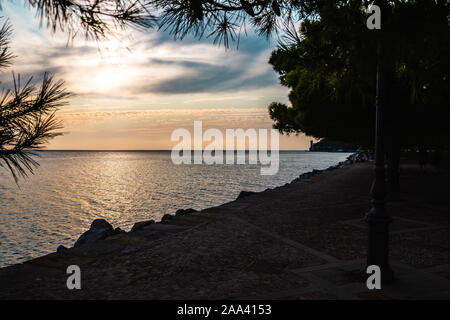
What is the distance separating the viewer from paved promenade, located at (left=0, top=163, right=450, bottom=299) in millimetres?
4211

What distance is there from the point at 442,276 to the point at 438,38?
3.04 meters

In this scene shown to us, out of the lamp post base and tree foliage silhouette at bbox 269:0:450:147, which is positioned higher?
tree foliage silhouette at bbox 269:0:450:147

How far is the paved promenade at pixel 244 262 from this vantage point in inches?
166

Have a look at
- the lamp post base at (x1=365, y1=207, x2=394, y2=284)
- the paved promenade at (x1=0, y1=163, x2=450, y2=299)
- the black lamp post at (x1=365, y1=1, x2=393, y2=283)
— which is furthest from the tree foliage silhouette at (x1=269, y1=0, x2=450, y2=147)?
the paved promenade at (x1=0, y1=163, x2=450, y2=299)

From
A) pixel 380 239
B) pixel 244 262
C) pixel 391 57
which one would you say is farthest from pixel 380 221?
pixel 244 262

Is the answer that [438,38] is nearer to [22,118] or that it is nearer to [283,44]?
[283,44]

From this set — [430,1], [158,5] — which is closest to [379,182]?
[430,1]

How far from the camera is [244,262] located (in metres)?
5.41

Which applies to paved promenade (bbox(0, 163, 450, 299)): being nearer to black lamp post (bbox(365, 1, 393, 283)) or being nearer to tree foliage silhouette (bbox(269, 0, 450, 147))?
black lamp post (bbox(365, 1, 393, 283))

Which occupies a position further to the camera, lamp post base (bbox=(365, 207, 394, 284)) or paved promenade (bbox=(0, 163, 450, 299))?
lamp post base (bbox=(365, 207, 394, 284))

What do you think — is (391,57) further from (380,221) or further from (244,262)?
(244,262)

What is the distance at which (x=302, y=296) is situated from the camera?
402cm

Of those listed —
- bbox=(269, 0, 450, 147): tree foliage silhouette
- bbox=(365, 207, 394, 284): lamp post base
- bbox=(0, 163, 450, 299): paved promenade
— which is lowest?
bbox=(0, 163, 450, 299): paved promenade

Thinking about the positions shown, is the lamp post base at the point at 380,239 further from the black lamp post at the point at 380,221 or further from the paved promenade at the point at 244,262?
the paved promenade at the point at 244,262
